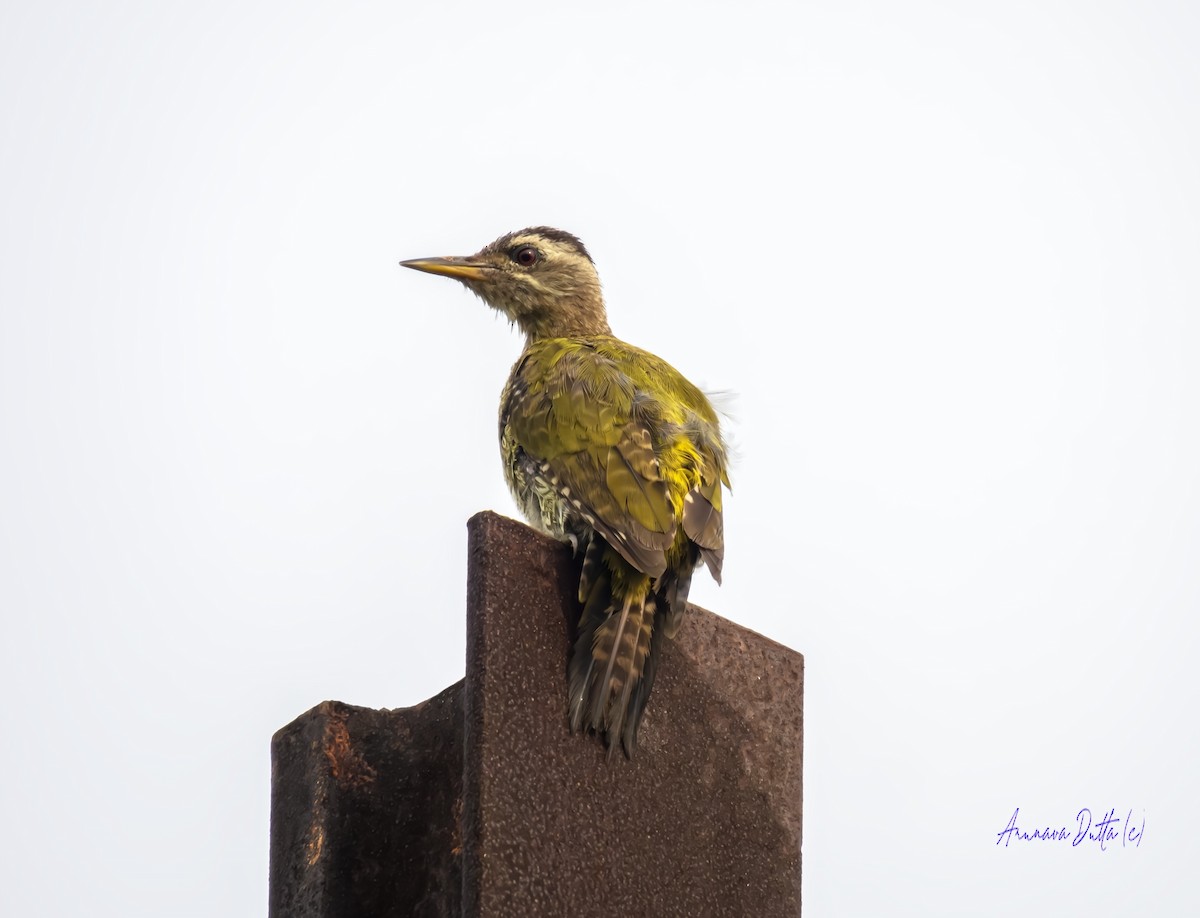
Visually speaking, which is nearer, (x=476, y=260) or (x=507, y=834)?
(x=507, y=834)

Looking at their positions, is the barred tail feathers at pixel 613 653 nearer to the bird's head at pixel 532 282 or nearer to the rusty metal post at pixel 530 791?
the rusty metal post at pixel 530 791

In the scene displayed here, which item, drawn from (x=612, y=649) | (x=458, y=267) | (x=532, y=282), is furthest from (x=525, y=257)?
(x=612, y=649)

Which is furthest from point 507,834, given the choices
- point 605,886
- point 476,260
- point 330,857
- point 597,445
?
point 476,260

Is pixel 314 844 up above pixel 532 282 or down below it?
below

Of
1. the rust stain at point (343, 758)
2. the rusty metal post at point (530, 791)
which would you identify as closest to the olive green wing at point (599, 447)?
the rusty metal post at point (530, 791)

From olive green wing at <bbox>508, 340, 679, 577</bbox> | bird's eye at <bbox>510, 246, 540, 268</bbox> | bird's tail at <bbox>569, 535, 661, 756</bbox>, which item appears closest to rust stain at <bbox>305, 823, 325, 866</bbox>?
bird's tail at <bbox>569, 535, 661, 756</bbox>

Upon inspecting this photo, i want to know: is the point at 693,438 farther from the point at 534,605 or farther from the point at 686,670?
the point at 534,605

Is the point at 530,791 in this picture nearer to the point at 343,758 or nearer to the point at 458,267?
the point at 343,758
